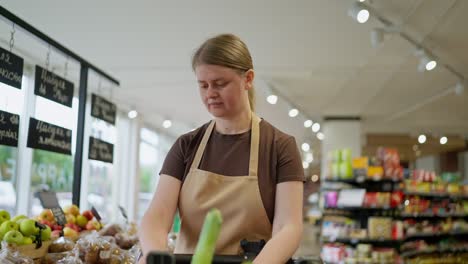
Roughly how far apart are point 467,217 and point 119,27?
9.14 m

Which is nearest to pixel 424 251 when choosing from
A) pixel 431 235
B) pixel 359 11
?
pixel 431 235

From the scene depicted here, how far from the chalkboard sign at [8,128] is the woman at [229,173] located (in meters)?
1.80

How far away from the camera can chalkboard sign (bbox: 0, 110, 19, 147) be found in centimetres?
308

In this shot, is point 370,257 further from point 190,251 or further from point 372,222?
point 190,251

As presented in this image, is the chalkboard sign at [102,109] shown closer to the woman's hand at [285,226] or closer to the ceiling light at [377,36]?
the ceiling light at [377,36]

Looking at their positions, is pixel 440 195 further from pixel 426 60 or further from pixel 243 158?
pixel 243 158

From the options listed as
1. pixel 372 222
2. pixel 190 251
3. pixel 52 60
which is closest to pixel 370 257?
pixel 372 222

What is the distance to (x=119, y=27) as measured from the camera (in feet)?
19.0

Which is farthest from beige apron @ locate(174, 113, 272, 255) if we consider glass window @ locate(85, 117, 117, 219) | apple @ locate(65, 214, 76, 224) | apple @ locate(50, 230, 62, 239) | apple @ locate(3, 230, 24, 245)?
glass window @ locate(85, 117, 117, 219)

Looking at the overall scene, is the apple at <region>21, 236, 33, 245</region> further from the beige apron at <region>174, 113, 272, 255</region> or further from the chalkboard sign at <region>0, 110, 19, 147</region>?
the beige apron at <region>174, 113, 272, 255</region>

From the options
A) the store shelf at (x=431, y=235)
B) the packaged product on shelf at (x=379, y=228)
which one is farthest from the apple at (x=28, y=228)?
the store shelf at (x=431, y=235)

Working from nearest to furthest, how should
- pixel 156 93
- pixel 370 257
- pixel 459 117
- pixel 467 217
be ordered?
pixel 370 257, pixel 156 93, pixel 467 217, pixel 459 117

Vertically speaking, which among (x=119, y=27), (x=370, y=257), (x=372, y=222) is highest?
(x=119, y=27)

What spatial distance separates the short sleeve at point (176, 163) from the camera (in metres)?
1.71
